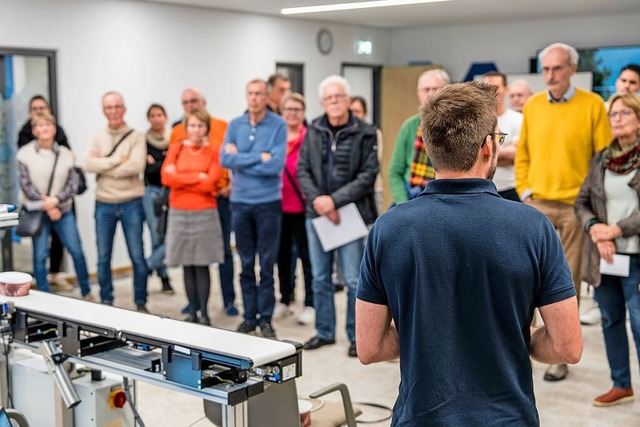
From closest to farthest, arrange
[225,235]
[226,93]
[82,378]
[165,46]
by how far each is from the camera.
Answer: [82,378] → [225,235] → [165,46] → [226,93]

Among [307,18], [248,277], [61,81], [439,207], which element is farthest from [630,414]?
[307,18]

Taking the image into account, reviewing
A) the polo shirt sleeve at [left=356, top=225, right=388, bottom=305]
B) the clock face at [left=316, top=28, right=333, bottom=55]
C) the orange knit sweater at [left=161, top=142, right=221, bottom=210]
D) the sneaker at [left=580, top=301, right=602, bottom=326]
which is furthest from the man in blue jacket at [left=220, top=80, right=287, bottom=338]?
the clock face at [left=316, top=28, right=333, bottom=55]

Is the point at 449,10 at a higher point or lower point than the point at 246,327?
higher

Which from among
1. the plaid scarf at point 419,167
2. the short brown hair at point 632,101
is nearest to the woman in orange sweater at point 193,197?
the plaid scarf at point 419,167

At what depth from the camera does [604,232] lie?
3.72 metres

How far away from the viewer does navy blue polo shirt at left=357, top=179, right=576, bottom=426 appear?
167cm

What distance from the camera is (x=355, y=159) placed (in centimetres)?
463

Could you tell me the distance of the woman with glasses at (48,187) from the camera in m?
5.68

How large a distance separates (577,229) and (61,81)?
4.46 m

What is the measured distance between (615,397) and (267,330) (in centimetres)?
203

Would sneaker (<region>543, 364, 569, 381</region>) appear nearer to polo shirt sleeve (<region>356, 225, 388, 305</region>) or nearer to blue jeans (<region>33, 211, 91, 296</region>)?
polo shirt sleeve (<region>356, 225, 388, 305</region>)

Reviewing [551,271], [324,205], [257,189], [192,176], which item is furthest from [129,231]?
[551,271]

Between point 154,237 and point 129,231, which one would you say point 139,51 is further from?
point 129,231

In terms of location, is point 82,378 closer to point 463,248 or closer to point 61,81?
point 463,248
